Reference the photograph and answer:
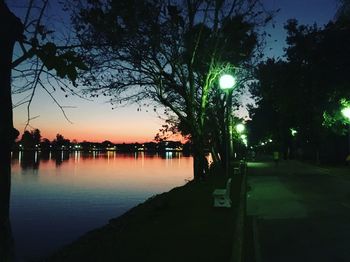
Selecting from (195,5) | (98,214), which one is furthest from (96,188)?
(195,5)

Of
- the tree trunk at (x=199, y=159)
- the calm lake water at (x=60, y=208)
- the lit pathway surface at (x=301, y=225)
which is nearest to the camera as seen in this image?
the lit pathway surface at (x=301, y=225)

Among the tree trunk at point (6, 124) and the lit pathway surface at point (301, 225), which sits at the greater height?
the tree trunk at point (6, 124)

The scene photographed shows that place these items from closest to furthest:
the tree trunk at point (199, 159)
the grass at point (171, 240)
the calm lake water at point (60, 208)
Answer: the grass at point (171, 240) → the calm lake water at point (60, 208) → the tree trunk at point (199, 159)

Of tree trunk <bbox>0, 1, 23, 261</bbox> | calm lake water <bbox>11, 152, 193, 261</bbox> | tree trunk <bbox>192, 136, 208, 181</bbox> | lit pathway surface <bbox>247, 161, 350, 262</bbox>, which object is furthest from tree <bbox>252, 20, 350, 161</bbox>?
tree trunk <bbox>0, 1, 23, 261</bbox>

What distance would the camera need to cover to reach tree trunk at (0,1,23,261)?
6.57m

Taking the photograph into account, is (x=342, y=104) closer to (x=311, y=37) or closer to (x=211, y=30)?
(x=311, y=37)

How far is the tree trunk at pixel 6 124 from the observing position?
259 inches

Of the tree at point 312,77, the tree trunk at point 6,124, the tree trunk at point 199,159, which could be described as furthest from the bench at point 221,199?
the tree at point 312,77

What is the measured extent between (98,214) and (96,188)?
18348 millimetres

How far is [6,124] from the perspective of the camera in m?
6.67

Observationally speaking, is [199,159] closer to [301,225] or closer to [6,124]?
[301,225]

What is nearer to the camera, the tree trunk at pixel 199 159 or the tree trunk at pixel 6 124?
the tree trunk at pixel 6 124

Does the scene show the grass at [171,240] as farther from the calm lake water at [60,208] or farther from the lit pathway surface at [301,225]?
the calm lake water at [60,208]

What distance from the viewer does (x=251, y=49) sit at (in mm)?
34781
